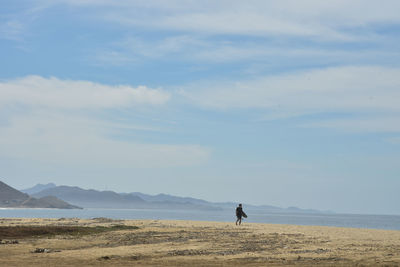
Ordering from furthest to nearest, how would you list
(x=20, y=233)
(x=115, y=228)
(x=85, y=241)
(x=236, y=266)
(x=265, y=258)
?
(x=115, y=228) < (x=20, y=233) < (x=85, y=241) < (x=265, y=258) < (x=236, y=266)

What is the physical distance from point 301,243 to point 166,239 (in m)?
8.27

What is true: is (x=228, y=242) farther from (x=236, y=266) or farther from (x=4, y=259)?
(x=4, y=259)

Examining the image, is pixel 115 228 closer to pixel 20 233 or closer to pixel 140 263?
pixel 20 233

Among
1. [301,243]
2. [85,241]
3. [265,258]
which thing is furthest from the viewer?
[85,241]

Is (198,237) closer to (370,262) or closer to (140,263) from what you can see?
(140,263)

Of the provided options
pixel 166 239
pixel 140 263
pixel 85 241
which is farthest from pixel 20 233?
pixel 140 263

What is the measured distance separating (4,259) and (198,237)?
13258mm

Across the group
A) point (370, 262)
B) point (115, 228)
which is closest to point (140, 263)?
point (370, 262)

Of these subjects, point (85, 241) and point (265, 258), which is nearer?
point (265, 258)

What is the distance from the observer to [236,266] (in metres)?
20.8

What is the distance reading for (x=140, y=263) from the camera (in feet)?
72.3

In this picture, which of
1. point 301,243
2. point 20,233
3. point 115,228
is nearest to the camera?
point 301,243

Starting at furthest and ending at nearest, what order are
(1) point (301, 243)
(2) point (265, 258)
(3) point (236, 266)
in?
(1) point (301, 243), (2) point (265, 258), (3) point (236, 266)

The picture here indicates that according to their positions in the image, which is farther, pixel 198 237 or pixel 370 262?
pixel 198 237
